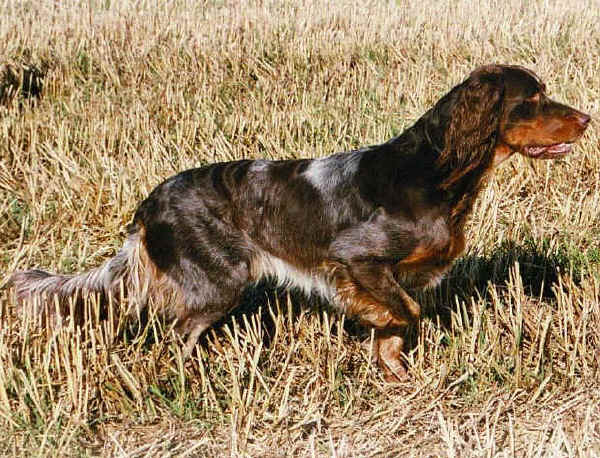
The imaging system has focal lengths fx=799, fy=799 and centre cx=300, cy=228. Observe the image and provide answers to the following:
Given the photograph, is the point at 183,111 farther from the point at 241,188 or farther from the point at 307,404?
the point at 307,404

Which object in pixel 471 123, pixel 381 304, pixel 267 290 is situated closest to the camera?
pixel 471 123

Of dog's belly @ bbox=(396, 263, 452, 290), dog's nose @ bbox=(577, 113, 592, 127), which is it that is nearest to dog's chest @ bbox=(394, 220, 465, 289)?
dog's belly @ bbox=(396, 263, 452, 290)

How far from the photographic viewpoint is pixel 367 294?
3.64 m

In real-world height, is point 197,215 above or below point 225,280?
above

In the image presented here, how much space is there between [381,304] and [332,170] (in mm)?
664

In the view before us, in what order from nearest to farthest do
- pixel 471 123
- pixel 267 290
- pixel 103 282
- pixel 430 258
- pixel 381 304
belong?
pixel 471 123 < pixel 430 258 < pixel 381 304 < pixel 103 282 < pixel 267 290

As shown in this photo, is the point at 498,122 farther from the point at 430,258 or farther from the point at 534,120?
the point at 430,258

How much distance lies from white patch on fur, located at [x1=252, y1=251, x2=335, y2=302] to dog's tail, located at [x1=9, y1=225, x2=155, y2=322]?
0.50m

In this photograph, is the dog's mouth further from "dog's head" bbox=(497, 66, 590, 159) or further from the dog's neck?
the dog's neck

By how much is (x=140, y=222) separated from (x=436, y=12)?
754 centimetres

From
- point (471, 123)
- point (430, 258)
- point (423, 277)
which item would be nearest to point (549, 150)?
point (471, 123)

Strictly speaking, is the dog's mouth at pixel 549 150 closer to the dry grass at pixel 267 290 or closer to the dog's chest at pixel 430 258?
the dog's chest at pixel 430 258


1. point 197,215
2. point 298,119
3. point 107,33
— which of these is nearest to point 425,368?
point 197,215

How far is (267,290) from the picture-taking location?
4.44m
